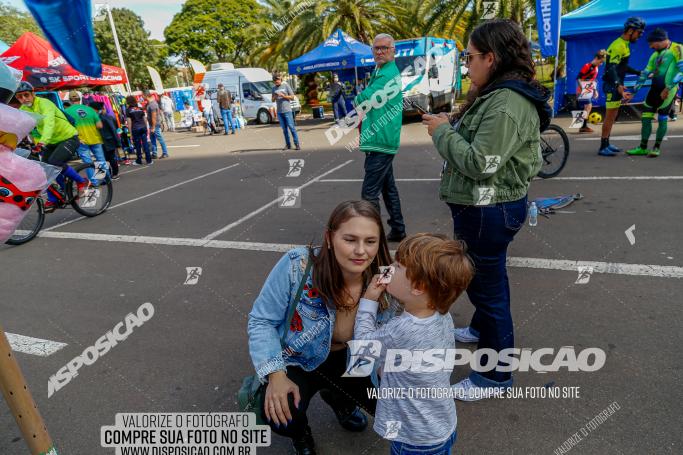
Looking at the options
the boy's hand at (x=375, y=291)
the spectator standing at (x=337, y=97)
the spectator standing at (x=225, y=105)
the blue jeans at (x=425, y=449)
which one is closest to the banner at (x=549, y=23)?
the spectator standing at (x=337, y=97)

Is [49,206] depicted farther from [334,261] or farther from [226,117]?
[226,117]

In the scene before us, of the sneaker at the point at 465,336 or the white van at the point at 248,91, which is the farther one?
the white van at the point at 248,91

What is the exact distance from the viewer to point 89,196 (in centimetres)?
721

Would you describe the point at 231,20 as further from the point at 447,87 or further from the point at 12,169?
the point at 12,169

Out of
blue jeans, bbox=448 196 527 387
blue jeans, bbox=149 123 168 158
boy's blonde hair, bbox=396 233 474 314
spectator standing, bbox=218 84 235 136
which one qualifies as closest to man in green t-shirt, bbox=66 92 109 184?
blue jeans, bbox=149 123 168 158

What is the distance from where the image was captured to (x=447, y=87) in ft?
56.3

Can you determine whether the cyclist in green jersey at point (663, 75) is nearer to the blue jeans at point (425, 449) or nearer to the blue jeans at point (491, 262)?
the blue jeans at point (491, 262)

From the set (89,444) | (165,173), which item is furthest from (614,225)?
(165,173)

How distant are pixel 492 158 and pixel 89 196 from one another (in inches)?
277

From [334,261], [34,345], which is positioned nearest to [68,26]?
[334,261]

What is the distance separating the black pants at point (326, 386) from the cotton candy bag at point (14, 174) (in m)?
1.27

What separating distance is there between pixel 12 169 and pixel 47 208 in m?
6.33

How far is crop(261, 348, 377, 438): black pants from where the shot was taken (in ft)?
6.66

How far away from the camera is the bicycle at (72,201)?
20.8 feet
